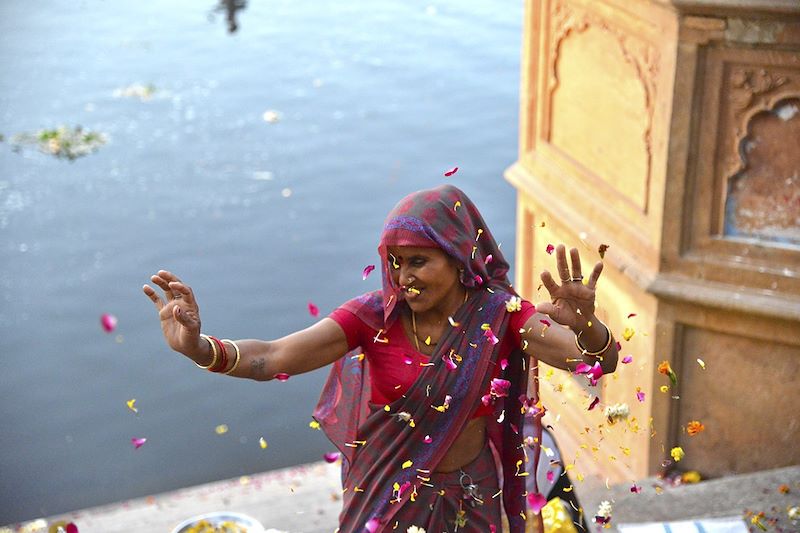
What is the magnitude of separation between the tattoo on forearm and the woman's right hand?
0.50ft

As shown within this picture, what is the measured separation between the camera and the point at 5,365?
7.66 m

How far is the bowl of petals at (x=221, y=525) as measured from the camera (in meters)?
4.88

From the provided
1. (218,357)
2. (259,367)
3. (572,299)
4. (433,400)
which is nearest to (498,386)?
(433,400)

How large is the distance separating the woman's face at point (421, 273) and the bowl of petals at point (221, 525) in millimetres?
2100

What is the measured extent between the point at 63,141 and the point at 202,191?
1.34m

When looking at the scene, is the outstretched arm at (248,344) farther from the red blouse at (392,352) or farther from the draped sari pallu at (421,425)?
the draped sari pallu at (421,425)

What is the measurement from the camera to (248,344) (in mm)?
3182

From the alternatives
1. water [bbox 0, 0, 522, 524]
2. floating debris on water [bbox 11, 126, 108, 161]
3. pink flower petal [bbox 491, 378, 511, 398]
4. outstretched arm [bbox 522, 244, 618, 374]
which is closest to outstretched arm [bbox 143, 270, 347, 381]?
pink flower petal [bbox 491, 378, 511, 398]

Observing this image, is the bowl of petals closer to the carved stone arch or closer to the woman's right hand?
the woman's right hand

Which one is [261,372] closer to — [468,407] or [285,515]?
[468,407]

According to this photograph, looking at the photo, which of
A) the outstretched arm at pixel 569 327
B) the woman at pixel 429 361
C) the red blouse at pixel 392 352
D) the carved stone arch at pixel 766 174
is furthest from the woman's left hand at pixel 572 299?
the carved stone arch at pixel 766 174

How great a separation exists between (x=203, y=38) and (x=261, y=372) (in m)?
8.65

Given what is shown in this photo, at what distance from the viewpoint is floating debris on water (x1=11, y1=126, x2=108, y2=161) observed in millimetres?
9625

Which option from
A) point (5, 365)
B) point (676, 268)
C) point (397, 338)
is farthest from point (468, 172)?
point (397, 338)
